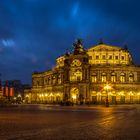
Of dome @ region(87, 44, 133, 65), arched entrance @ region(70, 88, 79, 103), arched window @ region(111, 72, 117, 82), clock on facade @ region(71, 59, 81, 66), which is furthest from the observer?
dome @ region(87, 44, 133, 65)

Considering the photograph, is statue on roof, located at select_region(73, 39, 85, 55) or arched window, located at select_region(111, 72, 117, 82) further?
statue on roof, located at select_region(73, 39, 85, 55)

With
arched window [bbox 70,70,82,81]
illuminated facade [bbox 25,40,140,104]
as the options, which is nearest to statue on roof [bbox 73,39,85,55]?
illuminated facade [bbox 25,40,140,104]

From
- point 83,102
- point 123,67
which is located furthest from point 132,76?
point 83,102

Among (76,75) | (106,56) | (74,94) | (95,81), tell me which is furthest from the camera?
(106,56)

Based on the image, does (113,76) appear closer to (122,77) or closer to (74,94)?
(122,77)

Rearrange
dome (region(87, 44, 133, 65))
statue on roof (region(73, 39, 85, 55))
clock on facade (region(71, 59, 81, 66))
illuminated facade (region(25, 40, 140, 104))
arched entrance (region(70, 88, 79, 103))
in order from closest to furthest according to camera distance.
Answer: illuminated facade (region(25, 40, 140, 104)) → arched entrance (region(70, 88, 79, 103)) → clock on facade (region(71, 59, 81, 66)) → statue on roof (region(73, 39, 85, 55)) → dome (region(87, 44, 133, 65))

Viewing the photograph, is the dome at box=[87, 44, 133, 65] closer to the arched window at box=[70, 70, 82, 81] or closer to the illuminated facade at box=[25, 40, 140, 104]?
the illuminated facade at box=[25, 40, 140, 104]

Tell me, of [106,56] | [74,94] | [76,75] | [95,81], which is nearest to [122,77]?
[95,81]

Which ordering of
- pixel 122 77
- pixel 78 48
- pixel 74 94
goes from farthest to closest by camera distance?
pixel 78 48, pixel 74 94, pixel 122 77

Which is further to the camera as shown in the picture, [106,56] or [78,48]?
[106,56]

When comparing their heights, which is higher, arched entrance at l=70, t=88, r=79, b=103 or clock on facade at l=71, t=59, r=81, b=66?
clock on facade at l=71, t=59, r=81, b=66

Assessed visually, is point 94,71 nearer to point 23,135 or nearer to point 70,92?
point 70,92

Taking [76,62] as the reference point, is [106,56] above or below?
above

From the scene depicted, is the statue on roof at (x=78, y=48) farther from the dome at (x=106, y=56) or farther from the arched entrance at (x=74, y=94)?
the arched entrance at (x=74, y=94)
